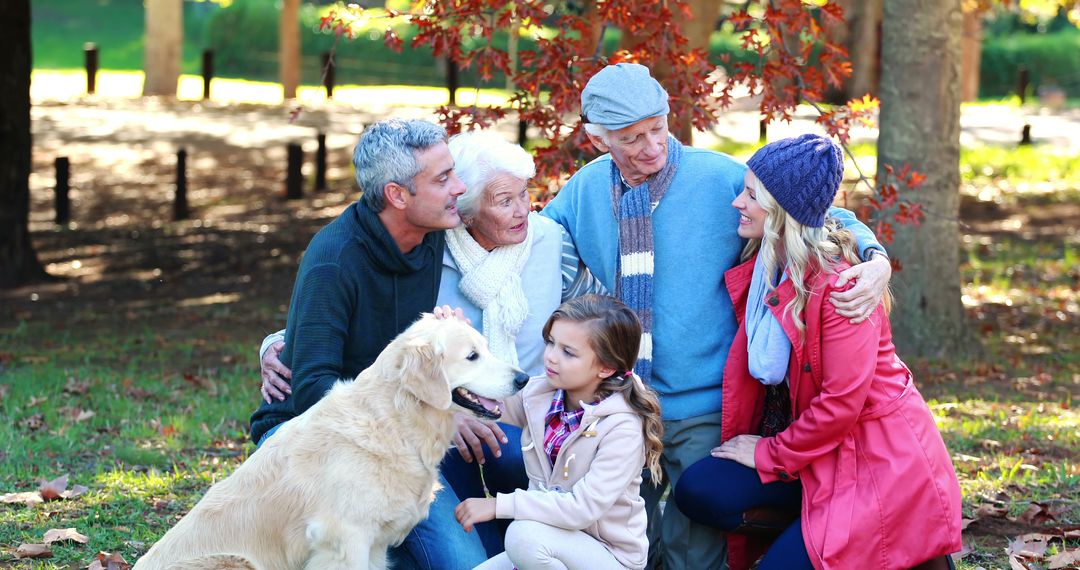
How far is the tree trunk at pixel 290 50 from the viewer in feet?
98.2

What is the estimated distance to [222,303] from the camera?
504 inches

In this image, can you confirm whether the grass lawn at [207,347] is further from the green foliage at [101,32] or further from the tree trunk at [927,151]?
the green foliage at [101,32]

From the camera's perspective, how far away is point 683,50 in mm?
7457

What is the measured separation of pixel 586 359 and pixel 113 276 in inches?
424

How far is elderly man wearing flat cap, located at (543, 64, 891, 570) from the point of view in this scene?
5.05m

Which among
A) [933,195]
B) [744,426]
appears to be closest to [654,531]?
[744,426]

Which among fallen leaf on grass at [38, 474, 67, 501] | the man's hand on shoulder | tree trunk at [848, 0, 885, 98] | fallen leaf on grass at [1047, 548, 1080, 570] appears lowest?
fallen leaf on grass at [38, 474, 67, 501]

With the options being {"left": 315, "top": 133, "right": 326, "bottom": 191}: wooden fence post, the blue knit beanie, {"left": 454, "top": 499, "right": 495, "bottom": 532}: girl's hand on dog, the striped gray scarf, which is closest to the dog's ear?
{"left": 454, "top": 499, "right": 495, "bottom": 532}: girl's hand on dog

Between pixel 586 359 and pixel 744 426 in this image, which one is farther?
pixel 744 426

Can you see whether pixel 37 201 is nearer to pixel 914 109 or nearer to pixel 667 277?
pixel 914 109

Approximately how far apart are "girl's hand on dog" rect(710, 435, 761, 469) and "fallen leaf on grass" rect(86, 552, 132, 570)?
257 centimetres

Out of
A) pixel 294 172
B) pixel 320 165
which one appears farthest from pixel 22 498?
pixel 320 165

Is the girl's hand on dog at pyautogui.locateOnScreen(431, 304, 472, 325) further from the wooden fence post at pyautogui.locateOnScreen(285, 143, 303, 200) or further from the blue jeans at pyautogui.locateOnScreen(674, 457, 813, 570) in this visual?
the wooden fence post at pyautogui.locateOnScreen(285, 143, 303, 200)

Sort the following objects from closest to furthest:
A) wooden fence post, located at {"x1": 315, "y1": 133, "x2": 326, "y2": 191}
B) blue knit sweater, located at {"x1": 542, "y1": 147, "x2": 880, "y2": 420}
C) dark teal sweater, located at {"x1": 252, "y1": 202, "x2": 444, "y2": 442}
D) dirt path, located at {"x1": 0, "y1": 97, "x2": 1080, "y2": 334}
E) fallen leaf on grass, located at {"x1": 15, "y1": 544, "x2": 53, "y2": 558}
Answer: dark teal sweater, located at {"x1": 252, "y1": 202, "x2": 444, "y2": 442} → blue knit sweater, located at {"x1": 542, "y1": 147, "x2": 880, "y2": 420} → fallen leaf on grass, located at {"x1": 15, "y1": 544, "x2": 53, "y2": 558} → dirt path, located at {"x1": 0, "y1": 97, "x2": 1080, "y2": 334} → wooden fence post, located at {"x1": 315, "y1": 133, "x2": 326, "y2": 191}
